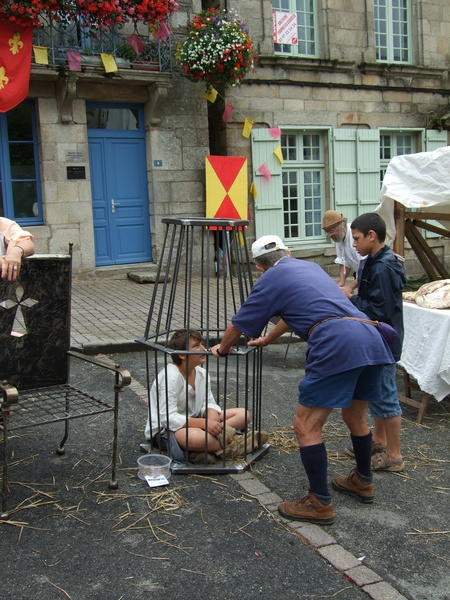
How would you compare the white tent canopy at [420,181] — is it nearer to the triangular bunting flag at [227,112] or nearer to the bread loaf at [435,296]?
the bread loaf at [435,296]

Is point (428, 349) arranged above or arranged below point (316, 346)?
below

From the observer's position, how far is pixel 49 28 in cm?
1045

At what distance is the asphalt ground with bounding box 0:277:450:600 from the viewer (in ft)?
9.46

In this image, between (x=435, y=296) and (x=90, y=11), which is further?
(x=90, y=11)

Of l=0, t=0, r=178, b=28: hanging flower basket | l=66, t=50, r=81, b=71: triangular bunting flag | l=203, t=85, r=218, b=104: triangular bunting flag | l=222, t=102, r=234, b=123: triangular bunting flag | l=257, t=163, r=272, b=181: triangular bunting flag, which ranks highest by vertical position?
l=0, t=0, r=178, b=28: hanging flower basket

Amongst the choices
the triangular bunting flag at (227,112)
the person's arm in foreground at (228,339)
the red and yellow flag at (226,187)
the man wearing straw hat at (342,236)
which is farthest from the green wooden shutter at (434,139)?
the person's arm in foreground at (228,339)

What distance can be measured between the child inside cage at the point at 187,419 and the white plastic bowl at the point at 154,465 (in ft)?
0.41

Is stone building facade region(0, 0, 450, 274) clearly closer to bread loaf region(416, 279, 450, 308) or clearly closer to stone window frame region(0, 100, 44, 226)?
stone window frame region(0, 100, 44, 226)

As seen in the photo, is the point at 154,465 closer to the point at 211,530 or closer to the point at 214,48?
the point at 211,530

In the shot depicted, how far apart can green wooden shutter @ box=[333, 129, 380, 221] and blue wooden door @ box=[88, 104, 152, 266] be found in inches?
158

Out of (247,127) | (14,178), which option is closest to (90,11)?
(14,178)

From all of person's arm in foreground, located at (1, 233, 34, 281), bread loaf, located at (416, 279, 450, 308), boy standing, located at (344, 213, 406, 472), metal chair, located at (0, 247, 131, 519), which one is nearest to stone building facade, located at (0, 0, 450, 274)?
bread loaf, located at (416, 279, 450, 308)

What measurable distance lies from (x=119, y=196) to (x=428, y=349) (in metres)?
7.78

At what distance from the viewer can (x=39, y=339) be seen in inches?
156
